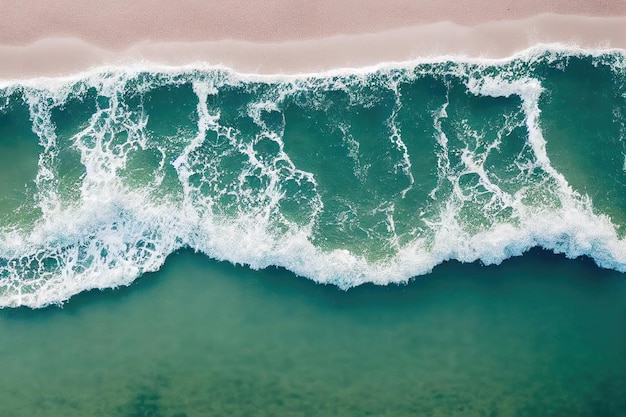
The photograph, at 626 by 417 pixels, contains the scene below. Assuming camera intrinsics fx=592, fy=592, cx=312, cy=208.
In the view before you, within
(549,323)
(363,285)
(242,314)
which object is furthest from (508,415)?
(242,314)

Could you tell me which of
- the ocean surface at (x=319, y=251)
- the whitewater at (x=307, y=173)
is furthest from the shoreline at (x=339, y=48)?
the ocean surface at (x=319, y=251)

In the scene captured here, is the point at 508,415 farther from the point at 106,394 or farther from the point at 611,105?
the point at 106,394

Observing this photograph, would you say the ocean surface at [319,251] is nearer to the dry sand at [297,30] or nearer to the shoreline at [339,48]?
the shoreline at [339,48]

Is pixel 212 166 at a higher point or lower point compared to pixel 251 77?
lower

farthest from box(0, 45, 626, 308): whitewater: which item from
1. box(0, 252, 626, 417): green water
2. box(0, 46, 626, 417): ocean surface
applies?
box(0, 252, 626, 417): green water

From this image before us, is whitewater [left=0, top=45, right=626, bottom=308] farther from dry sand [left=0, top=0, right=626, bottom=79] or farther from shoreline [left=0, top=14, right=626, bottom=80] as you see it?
dry sand [left=0, top=0, right=626, bottom=79]

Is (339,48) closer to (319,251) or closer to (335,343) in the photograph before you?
(319,251)
